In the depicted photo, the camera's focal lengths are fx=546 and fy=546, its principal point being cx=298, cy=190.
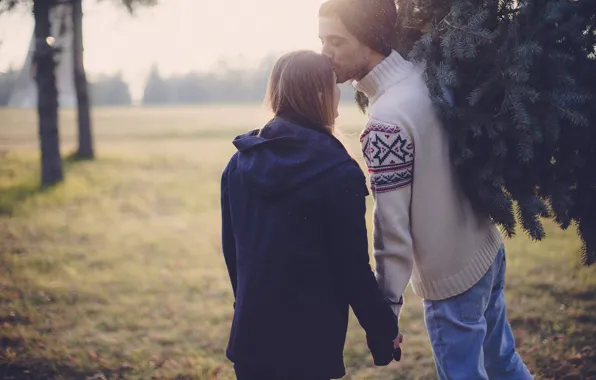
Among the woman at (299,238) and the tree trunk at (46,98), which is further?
the tree trunk at (46,98)

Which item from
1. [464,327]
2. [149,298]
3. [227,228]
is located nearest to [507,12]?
[464,327]

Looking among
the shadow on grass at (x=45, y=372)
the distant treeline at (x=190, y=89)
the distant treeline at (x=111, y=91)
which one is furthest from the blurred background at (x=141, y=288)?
the distant treeline at (x=111, y=91)

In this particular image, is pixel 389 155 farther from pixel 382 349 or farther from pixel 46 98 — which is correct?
pixel 46 98

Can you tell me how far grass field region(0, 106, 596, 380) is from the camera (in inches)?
167

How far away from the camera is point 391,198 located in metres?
2.21

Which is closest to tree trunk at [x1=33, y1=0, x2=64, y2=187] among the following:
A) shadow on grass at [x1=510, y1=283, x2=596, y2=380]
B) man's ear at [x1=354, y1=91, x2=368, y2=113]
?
man's ear at [x1=354, y1=91, x2=368, y2=113]

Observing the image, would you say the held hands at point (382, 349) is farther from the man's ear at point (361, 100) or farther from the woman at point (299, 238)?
the man's ear at point (361, 100)

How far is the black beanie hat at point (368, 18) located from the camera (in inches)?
90.1

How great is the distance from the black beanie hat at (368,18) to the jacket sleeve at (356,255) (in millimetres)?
636

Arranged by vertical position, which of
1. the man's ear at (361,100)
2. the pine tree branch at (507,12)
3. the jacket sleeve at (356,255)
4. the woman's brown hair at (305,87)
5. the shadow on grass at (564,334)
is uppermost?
the pine tree branch at (507,12)

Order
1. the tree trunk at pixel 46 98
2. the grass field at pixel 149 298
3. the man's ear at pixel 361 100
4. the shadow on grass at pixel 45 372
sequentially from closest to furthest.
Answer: the man's ear at pixel 361 100, the shadow on grass at pixel 45 372, the grass field at pixel 149 298, the tree trunk at pixel 46 98

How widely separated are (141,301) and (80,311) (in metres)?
0.60

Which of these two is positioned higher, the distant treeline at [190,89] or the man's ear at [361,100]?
the man's ear at [361,100]

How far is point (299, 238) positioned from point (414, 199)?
1.83ft
